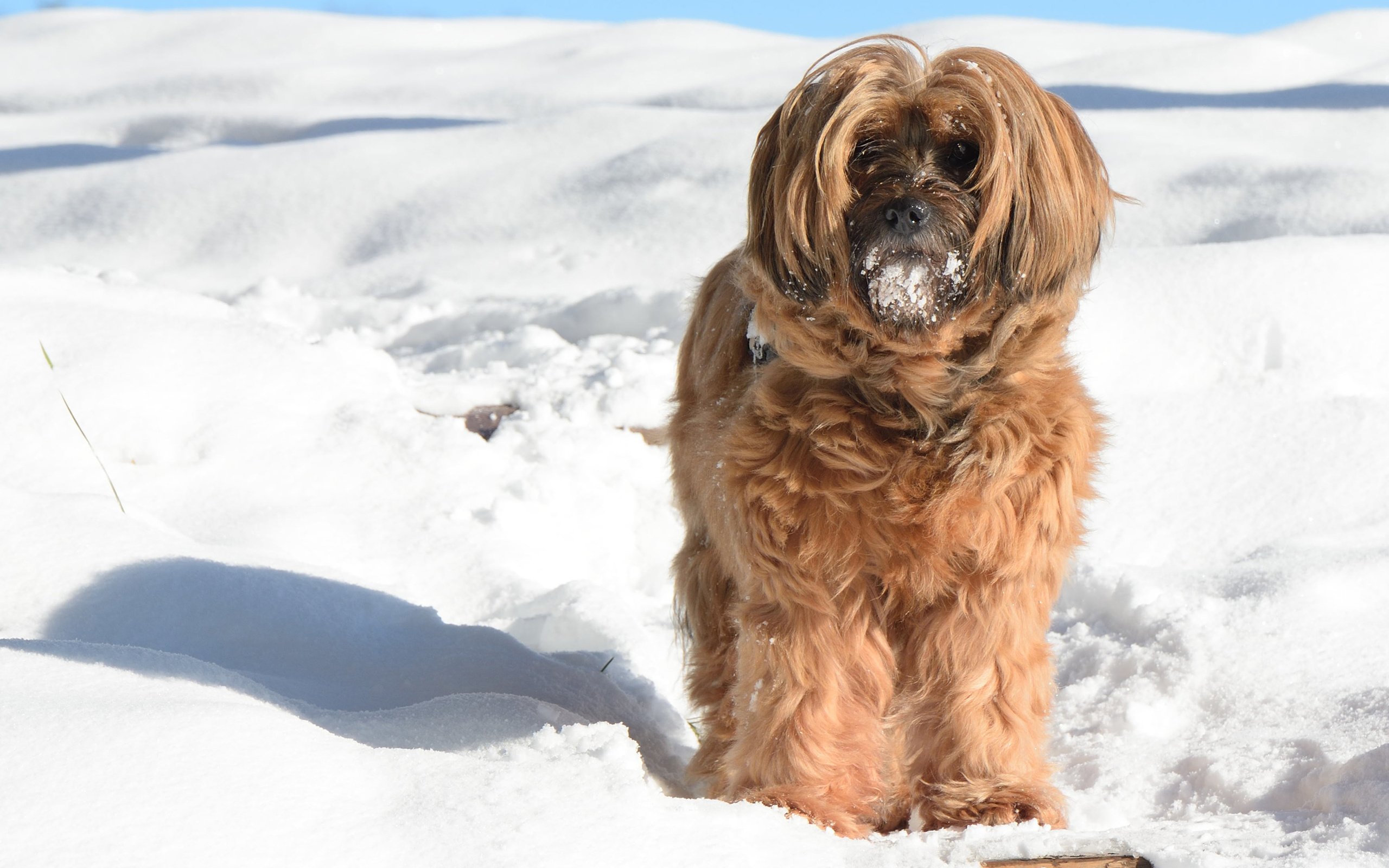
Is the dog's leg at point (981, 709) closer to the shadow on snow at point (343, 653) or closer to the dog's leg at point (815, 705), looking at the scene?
the dog's leg at point (815, 705)

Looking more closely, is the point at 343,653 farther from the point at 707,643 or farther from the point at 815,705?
the point at 815,705

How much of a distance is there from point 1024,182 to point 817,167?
412 millimetres

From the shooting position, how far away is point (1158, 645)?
3.16m

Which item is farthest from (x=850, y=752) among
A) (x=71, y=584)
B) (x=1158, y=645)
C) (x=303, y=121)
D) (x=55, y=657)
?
(x=303, y=121)

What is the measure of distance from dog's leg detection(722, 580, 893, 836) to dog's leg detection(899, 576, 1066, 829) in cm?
9

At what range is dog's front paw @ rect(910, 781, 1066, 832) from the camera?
254 centimetres

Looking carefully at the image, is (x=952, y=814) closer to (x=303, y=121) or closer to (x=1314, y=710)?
(x=1314, y=710)

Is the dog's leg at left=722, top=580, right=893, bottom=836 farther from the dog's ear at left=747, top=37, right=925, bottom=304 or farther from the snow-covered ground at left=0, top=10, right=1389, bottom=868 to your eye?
the dog's ear at left=747, top=37, right=925, bottom=304

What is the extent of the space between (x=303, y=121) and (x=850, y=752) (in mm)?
10383

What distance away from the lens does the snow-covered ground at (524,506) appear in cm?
197

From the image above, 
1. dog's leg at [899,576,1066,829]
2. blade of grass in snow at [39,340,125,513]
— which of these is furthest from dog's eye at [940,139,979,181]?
blade of grass in snow at [39,340,125,513]

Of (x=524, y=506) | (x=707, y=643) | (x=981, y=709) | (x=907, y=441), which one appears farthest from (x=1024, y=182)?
(x=524, y=506)

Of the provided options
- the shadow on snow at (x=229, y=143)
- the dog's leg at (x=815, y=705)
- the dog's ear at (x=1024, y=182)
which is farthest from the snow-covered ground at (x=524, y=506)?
the dog's ear at (x=1024, y=182)

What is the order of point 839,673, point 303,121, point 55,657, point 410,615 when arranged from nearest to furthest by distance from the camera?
point 55,657 < point 839,673 < point 410,615 < point 303,121
